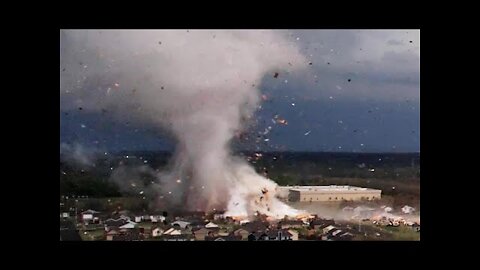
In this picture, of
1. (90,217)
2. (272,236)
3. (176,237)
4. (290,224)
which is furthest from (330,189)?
(90,217)

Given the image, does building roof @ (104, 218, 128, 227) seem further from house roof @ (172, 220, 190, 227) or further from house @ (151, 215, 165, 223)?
house roof @ (172, 220, 190, 227)

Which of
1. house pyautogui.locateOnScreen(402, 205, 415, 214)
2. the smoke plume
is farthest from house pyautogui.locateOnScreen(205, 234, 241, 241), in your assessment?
house pyautogui.locateOnScreen(402, 205, 415, 214)

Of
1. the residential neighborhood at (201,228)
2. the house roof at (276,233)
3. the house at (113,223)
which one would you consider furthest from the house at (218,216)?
the house at (113,223)

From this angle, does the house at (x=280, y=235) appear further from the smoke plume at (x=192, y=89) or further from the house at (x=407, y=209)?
the house at (x=407, y=209)
